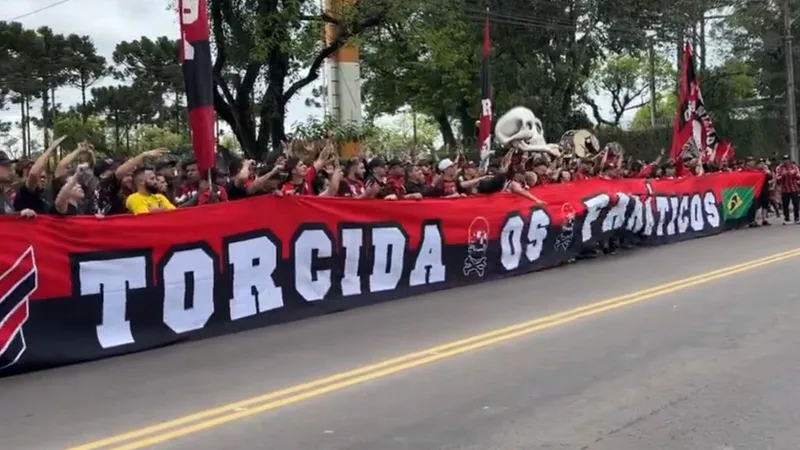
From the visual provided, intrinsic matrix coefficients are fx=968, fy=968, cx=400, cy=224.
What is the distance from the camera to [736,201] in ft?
69.5

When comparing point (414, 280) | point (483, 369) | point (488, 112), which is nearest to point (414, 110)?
point (488, 112)

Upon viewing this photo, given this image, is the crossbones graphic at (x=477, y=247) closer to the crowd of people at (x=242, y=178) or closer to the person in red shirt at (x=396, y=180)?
the crowd of people at (x=242, y=178)

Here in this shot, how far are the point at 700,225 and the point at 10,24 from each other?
3932cm

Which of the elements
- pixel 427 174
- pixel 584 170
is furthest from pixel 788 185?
pixel 427 174

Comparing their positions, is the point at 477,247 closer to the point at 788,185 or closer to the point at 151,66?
the point at 788,185

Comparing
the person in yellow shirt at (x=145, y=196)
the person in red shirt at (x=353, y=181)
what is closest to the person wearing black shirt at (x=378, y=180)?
the person in red shirt at (x=353, y=181)

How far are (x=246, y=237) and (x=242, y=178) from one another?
951mm

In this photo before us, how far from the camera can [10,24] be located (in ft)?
157

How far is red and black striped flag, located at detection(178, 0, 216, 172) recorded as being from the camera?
10805mm

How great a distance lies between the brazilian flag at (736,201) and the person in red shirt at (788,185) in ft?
4.35

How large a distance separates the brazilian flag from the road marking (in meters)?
10.1

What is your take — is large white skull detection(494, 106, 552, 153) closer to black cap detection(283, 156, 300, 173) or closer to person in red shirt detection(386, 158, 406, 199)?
person in red shirt detection(386, 158, 406, 199)

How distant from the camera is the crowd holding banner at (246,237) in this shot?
27.5ft

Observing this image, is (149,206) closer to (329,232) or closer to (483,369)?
(329,232)
